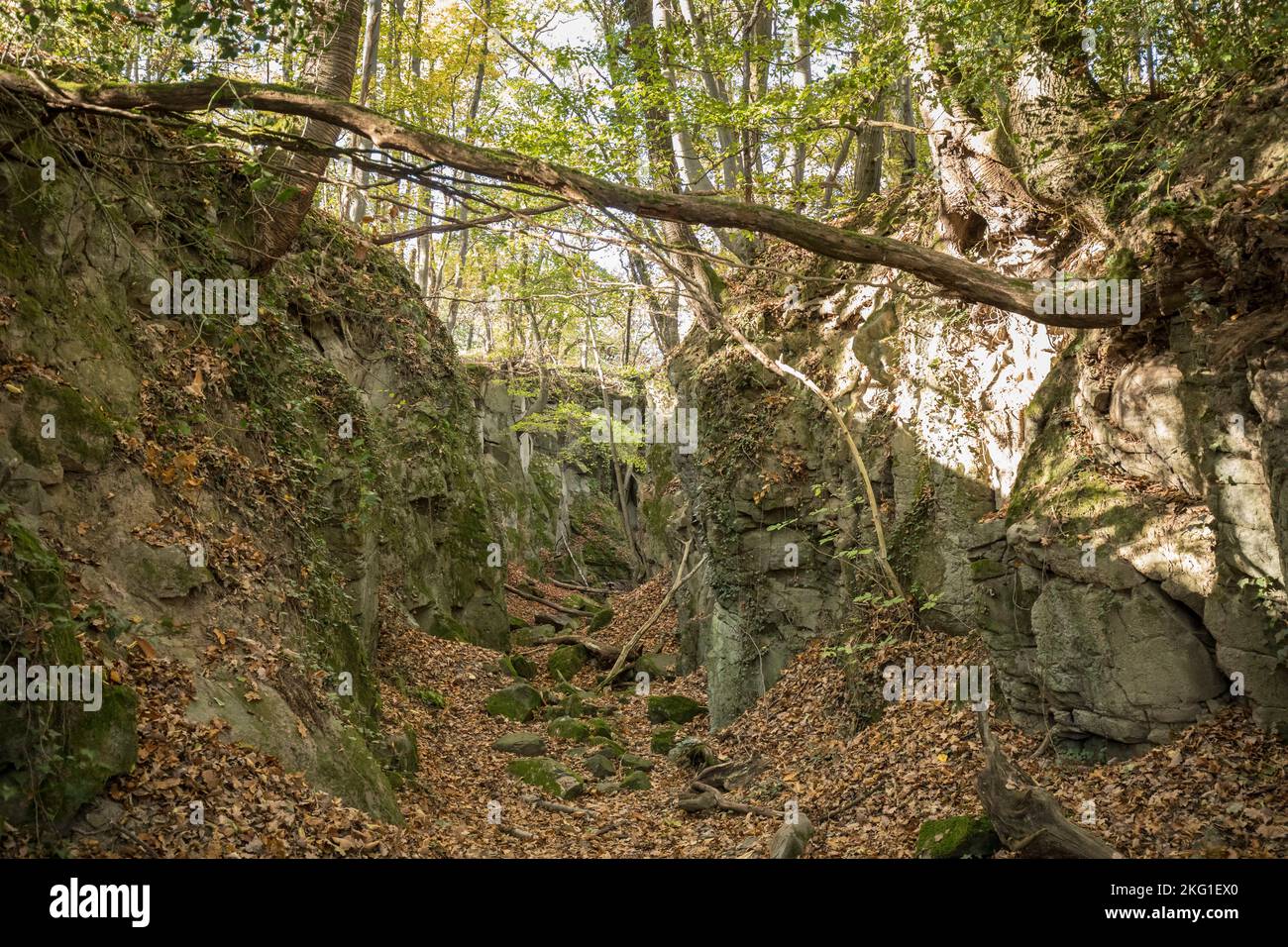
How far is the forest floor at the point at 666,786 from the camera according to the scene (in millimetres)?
5441

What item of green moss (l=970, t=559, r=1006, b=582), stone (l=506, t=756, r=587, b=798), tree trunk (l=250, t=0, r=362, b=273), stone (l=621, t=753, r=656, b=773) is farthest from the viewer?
stone (l=621, t=753, r=656, b=773)

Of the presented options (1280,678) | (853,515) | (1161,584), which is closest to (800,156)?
(853,515)

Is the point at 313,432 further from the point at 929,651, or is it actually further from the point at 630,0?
the point at 630,0

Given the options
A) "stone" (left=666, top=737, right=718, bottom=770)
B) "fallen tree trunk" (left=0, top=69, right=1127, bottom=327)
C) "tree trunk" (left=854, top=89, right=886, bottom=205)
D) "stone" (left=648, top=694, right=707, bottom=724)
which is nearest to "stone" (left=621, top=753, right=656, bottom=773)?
"stone" (left=666, top=737, right=718, bottom=770)

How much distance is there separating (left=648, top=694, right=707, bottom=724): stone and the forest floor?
0.68ft

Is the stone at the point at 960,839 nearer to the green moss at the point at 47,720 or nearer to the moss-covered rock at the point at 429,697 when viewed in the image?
the green moss at the point at 47,720

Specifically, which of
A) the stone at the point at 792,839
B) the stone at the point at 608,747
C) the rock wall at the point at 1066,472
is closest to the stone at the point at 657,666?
the rock wall at the point at 1066,472

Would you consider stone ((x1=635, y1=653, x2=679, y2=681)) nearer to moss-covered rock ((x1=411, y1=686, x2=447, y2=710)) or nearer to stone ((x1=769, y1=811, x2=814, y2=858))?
moss-covered rock ((x1=411, y1=686, x2=447, y2=710))

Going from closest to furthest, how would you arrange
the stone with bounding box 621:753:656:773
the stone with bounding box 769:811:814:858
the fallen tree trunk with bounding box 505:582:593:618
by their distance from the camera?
the stone with bounding box 769:811:814:858, the stone with bounding box 621:753:656:773, the fallen tree trunk with bounding box 505:582:593:618

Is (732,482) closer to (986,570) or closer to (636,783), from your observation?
(636,783)

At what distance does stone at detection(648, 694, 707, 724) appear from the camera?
47.0ft

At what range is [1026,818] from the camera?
5801 millimetres

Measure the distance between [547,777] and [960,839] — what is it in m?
5.86

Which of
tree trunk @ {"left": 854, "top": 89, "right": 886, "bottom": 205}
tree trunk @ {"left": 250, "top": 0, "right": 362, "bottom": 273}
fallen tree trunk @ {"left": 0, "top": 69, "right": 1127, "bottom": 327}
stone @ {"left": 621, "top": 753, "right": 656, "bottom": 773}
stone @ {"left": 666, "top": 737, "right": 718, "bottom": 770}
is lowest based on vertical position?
stone @ {"left": 621, "top": 753, "right": 656, "bottom": 773}
